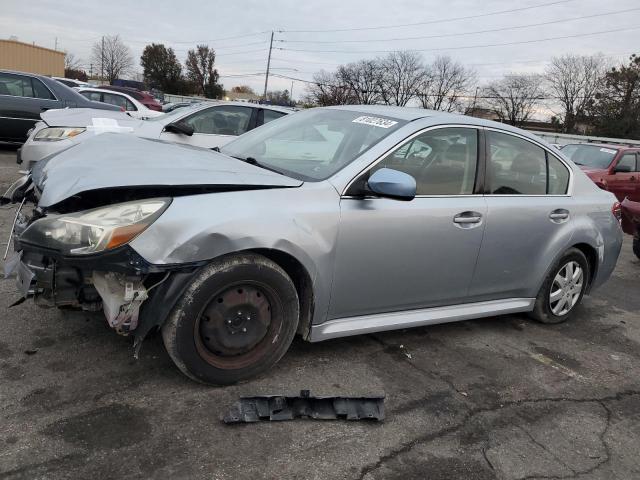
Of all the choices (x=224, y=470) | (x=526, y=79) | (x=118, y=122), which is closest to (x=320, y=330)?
(x=224, y=470)

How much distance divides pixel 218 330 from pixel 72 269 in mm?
768

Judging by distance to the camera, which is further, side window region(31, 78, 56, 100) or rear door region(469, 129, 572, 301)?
side window region(31, 78, 56, 100)

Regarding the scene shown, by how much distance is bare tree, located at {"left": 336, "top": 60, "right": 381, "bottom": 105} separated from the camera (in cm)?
6247

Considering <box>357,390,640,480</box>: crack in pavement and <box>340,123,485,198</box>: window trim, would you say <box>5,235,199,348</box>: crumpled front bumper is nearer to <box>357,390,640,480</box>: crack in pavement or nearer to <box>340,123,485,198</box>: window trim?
<box>340,123,485,198</box>: window trim

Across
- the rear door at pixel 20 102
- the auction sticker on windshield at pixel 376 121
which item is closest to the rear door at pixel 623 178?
the auction sticker on windshield at pixel 376 121

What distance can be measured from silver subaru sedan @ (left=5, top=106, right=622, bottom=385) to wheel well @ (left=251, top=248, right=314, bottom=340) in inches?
0.4

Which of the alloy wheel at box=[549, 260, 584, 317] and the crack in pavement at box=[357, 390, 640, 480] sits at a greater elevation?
the alloy wheel at box=[549, 260, 584, 317]

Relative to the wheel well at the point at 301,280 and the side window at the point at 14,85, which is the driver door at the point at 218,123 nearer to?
the side window at the point at 14,85

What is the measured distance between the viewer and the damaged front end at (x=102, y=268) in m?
2.55

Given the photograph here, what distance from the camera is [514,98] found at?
65.1 metres

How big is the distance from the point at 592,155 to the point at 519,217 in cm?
916

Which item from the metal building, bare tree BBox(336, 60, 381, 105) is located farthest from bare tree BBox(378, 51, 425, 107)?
the metal building

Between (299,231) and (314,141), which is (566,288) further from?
(299,231)

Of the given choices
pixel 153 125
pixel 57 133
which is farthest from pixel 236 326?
pixel 153 125
